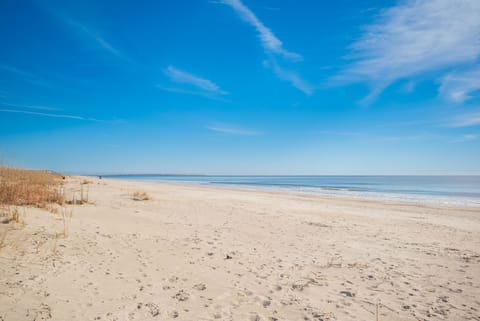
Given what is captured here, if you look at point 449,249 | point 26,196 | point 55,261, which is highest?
point 26,196

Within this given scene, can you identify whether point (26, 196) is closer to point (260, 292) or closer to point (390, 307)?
point (260, 292)

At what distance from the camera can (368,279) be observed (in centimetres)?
502

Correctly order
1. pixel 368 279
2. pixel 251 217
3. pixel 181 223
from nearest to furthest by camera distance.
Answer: pixel 368 279
pixel 181 223
pixel 251 217

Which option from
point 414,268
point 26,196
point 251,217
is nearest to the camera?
point 414,268

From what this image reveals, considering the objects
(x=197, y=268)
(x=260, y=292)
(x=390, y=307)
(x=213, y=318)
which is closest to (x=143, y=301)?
(x=213, y=318)

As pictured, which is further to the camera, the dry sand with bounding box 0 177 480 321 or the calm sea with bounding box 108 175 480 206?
the calm sea with bounding box 108 175 480 206

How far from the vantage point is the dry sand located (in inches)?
144

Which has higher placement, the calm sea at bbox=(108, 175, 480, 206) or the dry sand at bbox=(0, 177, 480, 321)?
the dry sand at bbox=(0, 177, 480, 321)

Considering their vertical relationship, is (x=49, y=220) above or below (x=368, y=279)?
above

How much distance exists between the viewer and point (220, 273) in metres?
4.99

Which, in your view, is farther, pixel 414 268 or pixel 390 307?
pixel 414 268

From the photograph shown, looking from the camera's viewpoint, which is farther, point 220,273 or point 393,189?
point 393,189

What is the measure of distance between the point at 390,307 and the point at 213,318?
109 inches

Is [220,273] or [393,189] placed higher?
[220,273]
